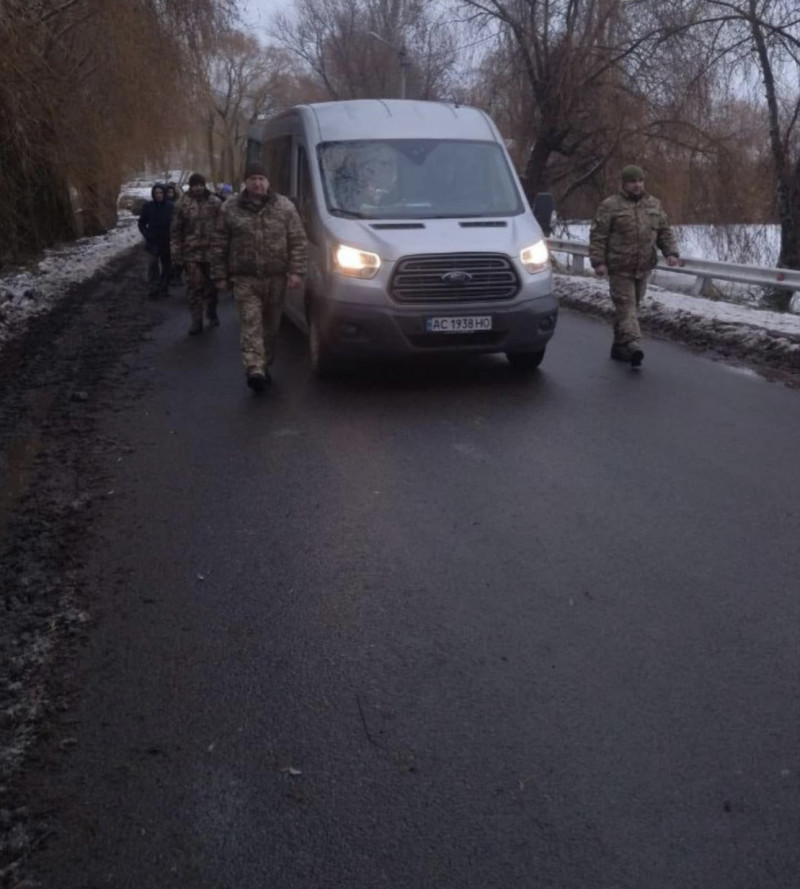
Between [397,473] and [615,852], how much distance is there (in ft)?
13.3

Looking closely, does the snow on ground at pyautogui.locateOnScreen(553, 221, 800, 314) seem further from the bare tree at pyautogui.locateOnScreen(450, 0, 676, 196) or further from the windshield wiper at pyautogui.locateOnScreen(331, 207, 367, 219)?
the windshield wiper at pyautogui.locateOnScreen(331, 207, 367, 219)

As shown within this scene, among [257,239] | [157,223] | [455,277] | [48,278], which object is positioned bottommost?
[48,278]

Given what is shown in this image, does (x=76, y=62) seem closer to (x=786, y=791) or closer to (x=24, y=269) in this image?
(x=24, y=269)

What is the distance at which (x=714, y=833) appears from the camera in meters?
3.22

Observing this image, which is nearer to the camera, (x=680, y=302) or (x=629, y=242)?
(x=629, y=242)

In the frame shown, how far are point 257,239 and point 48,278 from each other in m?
12.1

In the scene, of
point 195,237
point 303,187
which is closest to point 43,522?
point 303,187

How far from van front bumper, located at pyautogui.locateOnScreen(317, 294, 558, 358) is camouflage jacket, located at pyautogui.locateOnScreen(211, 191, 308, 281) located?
0.54 m

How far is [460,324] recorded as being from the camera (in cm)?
933

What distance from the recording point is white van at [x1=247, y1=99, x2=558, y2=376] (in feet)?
30.5

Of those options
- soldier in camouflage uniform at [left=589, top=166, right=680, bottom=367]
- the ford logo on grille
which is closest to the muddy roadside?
the ford logo on grille

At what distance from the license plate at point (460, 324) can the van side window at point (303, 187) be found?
180 centimetres

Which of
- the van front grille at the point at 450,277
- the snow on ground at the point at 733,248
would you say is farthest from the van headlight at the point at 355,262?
the snow on ground at the point at 733,248

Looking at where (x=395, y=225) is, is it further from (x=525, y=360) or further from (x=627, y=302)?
(x=627, y=302)
